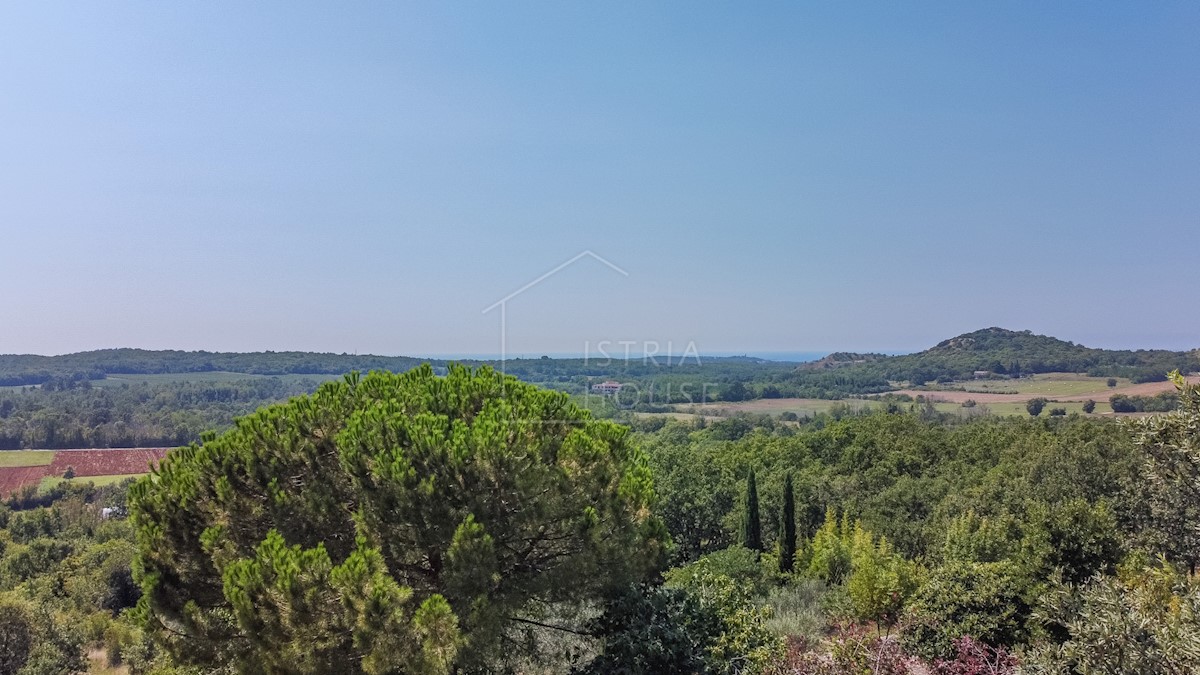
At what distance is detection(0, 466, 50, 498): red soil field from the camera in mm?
60481

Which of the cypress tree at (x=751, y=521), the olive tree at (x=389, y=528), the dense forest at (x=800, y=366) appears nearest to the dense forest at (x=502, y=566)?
the olive tree at (x=389, y=528)

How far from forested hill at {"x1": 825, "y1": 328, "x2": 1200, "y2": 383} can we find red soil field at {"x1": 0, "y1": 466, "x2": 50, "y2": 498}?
121 meters

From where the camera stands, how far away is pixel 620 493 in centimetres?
805

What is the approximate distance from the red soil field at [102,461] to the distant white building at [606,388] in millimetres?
65163

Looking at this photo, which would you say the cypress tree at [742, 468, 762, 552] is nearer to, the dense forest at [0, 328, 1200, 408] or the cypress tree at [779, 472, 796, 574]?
the cypress tree at [779, 472, 796, 574]

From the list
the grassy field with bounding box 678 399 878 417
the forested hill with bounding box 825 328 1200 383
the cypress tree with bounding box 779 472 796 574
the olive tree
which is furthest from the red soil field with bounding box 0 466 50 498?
the forested hill with bounding box 825 328 1200 383

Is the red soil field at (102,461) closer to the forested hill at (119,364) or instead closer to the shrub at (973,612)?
the forested hill at (119,364)

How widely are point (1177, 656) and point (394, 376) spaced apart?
8707mm

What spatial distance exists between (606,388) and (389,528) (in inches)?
593

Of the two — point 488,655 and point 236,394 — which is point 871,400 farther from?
point 236,394

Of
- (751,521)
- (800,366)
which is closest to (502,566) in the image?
(751,521)

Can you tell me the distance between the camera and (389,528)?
7.04 metres

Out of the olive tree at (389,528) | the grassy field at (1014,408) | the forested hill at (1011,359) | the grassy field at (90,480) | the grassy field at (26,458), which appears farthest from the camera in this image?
the forested hill at (1011,359)

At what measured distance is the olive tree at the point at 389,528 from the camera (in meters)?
6.46
